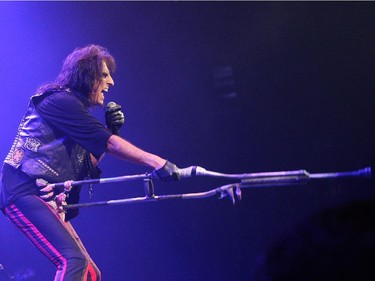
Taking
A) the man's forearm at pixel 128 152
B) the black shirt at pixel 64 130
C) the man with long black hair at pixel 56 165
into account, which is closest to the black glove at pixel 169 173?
the man with long black hair at pixel 56 165

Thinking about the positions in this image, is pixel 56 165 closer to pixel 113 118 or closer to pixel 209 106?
pixel 113 118

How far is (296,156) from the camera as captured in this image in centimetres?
496

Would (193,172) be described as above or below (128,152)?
below

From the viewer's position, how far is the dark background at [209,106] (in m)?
4.85

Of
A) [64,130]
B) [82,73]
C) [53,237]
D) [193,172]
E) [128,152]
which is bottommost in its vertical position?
[53,237]

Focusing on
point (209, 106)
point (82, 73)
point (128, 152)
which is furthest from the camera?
point (209, 106)

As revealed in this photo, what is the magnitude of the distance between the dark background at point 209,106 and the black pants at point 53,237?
2.49m

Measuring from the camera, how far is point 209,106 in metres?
5.18

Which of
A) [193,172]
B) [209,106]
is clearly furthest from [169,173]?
[209,106]

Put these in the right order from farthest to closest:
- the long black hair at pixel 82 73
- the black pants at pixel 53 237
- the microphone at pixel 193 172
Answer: the long black hair at pixel 82 73 < the black pants at pixel 53 237 < the microphone at pixel 193 172

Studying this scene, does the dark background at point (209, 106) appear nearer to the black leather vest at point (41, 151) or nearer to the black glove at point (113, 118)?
the black glove at point (113, 118)

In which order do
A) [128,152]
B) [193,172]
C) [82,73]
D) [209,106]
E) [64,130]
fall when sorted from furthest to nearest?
[209,106]
[82,73]
[64,130]
[128,152]
[193,172]

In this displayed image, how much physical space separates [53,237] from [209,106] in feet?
9.51

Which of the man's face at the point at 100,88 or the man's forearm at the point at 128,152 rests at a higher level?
the man's face at the point at 100,88
